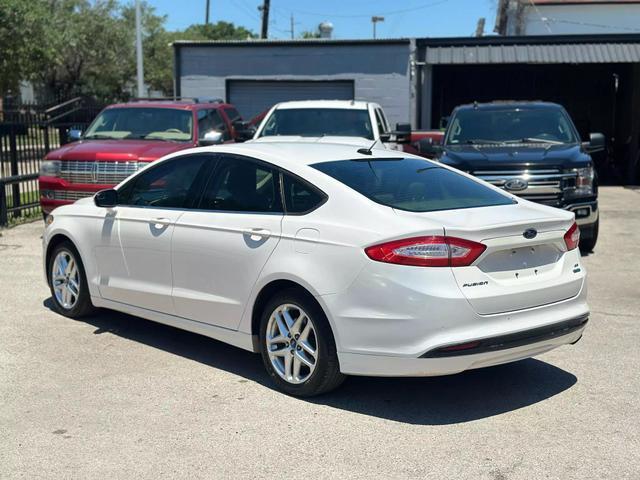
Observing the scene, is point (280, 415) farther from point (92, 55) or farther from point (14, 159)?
point (92, 55)

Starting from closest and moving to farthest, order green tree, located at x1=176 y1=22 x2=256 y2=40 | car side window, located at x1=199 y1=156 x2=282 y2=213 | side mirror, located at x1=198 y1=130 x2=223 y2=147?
car side window, located at x1=199 y1=156 x2=282 y2=213 → side mirror, located at x1=198 y1=130 x2=223 y2=147 → green tree, located at x1=176 y1=22 x2=256 y2=40

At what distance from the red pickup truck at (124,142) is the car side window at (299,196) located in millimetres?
5386

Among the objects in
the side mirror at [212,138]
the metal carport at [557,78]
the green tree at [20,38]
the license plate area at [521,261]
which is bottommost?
the license plate area at [521,261]

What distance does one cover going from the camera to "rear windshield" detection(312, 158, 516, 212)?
518 cm

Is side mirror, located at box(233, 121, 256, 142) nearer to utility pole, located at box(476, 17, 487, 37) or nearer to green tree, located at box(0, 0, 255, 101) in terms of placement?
green tree, located at box(0, 0, 255, 101)

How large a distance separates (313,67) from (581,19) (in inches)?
565

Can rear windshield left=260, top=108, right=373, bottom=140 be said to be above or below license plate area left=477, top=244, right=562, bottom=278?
above

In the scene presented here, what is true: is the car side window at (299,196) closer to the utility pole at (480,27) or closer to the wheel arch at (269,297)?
the wheel arch at (269,297)

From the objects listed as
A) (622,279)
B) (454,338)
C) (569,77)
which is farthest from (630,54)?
(454,338)

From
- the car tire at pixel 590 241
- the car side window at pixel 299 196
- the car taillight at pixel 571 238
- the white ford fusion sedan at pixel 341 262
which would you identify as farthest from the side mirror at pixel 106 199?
the car tire at pixel 590 241

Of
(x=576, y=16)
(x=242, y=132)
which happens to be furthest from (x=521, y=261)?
(x=576, y=16)

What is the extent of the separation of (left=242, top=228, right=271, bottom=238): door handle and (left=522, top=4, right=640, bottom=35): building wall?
27.8 m

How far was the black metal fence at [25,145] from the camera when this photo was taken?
1308 cm

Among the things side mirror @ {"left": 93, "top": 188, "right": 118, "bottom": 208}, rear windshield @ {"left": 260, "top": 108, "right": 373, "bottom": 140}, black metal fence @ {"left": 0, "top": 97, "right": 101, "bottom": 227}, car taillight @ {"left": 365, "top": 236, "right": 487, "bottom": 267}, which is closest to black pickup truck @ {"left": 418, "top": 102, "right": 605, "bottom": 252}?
rear windshield @ {"left": 260, "top": 108, "right": 373, "bottom": 140}
